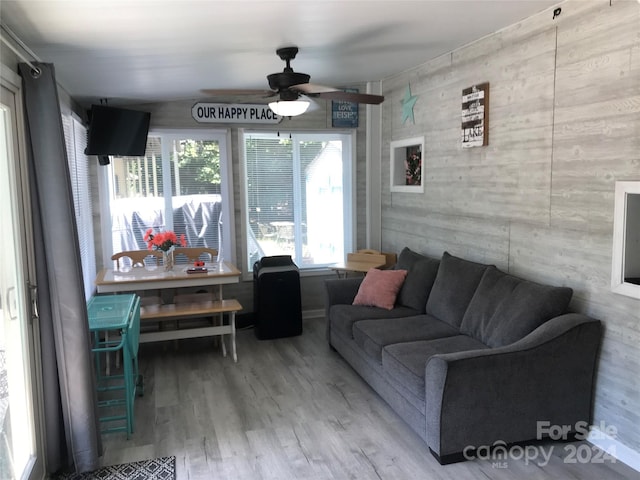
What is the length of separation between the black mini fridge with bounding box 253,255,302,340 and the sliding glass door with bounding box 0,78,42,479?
8.77 feet

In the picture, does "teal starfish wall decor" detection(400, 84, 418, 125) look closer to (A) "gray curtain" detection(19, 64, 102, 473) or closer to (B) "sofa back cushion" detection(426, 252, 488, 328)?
(B) "sofa back cushion" detection(426, 252, 488, 328)

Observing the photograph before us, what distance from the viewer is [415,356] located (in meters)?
3.33

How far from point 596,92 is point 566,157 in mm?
421

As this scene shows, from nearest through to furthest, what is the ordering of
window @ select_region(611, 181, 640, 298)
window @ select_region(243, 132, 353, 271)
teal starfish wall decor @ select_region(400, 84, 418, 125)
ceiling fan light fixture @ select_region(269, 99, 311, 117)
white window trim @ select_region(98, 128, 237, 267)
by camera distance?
window @ select_region(611, 181, 640, 298)
ceiling fan light fixture @ select_region(269, 99, 311, 117)
teal starfish wall decor @ select_region(400, 84, 418, 125)
white window trim @ select_region(98, 128, 237, 267)
window @ select_region(243, 132, 353, 271)

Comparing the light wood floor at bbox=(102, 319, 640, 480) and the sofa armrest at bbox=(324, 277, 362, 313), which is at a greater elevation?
the sofa armrest at bbox=(324, 277, 362, 313)

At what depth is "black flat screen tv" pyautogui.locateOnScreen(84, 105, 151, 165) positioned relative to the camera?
5117 mm

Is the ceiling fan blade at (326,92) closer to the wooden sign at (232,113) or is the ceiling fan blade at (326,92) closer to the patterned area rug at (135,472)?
the wooden sign at (232,113)

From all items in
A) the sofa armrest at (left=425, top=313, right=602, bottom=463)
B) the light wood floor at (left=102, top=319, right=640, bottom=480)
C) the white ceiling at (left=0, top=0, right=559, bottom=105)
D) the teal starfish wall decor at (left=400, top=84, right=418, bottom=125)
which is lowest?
the light wood floor at (left=102, top=319, right=640, bottom=480)

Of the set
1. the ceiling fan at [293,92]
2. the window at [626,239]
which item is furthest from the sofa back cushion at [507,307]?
the ceiling fan at [293,92]

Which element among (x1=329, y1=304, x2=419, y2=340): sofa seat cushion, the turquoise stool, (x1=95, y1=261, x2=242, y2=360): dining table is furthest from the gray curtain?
(x1=329, y1=304, x2=419, y2=340): sofa seat cushion

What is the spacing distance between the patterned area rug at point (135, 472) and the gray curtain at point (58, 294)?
5 centimetres

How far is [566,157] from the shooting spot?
325 centimetres

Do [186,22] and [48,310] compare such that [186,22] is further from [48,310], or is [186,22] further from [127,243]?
[127,243]

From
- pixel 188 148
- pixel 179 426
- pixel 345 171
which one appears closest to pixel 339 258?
pixel 345 171
